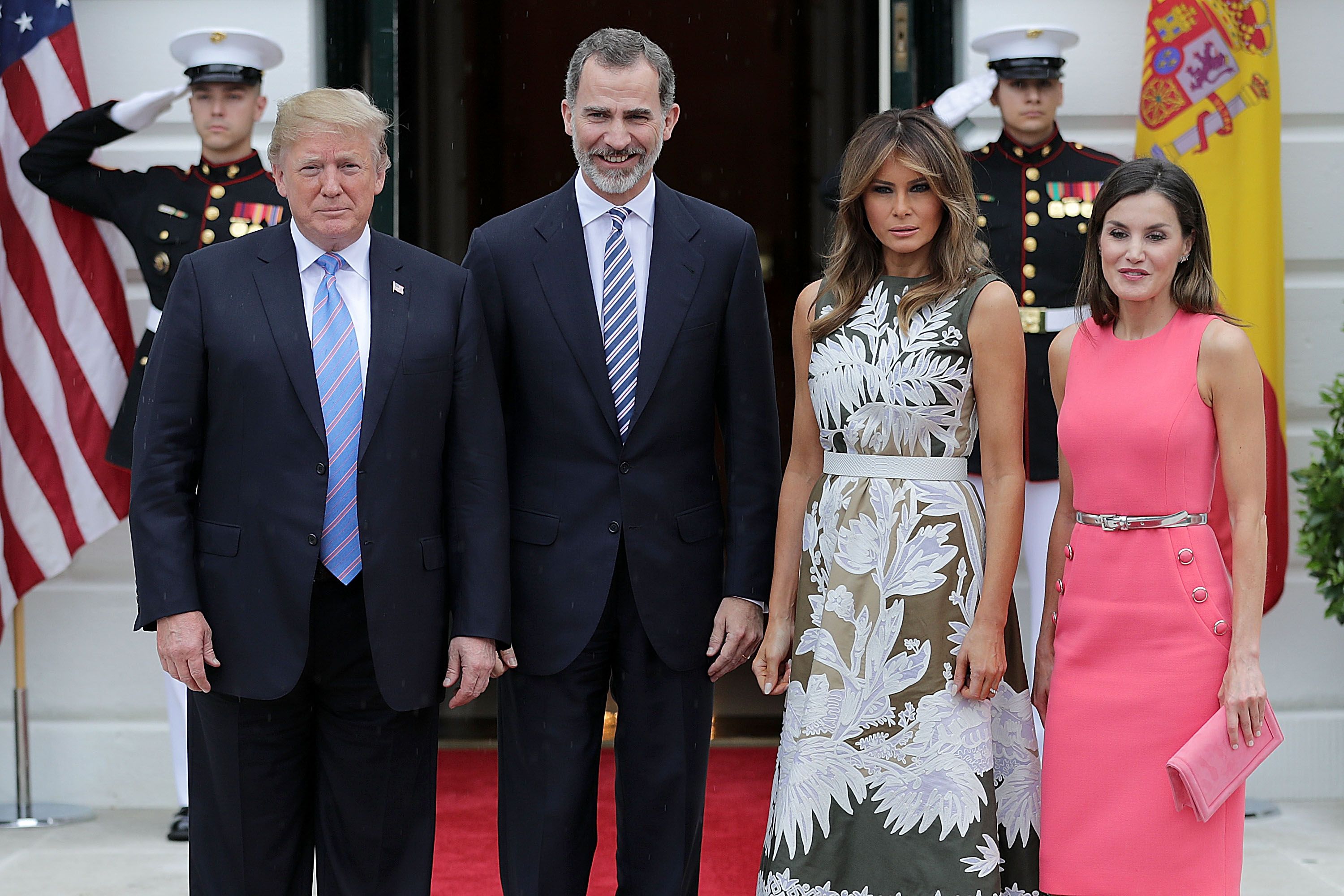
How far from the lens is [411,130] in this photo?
5688 millimetres

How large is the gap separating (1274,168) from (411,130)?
10.5ft

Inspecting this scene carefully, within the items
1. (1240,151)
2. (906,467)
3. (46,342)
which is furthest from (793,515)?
(46,342)

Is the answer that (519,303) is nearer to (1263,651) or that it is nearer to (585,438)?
(585,438)

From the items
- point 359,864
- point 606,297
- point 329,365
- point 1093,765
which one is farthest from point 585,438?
point 1093,765

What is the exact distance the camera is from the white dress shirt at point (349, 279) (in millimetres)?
2586

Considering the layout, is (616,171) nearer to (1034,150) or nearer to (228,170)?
(1034,150)

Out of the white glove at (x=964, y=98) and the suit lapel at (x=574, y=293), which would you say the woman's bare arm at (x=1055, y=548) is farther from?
the white glove at (x=964, y=98)

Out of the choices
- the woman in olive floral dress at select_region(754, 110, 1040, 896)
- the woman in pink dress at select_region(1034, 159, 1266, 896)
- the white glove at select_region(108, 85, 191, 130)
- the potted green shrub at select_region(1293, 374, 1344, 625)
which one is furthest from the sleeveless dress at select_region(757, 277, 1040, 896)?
the white glove at select_region(108, 85, 191, 130)

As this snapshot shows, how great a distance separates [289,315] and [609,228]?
A: 653mm

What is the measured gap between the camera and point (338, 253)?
2607 millimetres

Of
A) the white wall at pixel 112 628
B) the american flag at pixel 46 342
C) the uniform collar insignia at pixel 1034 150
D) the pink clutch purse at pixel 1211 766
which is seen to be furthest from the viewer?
the white wall at pixel 112 628

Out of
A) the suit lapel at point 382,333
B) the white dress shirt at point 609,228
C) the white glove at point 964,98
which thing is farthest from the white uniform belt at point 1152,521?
the white glove at point 964,98

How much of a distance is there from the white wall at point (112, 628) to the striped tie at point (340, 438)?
250cm

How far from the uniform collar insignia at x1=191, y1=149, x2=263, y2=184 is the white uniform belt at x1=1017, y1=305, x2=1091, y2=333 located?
2.38m
